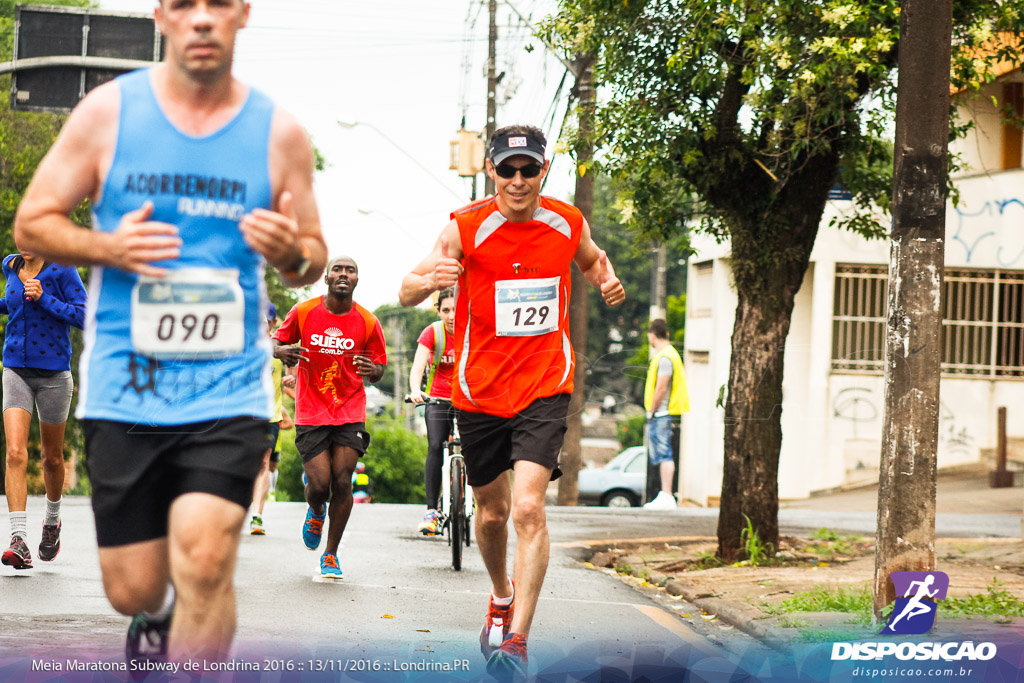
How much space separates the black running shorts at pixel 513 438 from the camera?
553 centimetres

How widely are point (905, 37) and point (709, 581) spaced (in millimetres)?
4054

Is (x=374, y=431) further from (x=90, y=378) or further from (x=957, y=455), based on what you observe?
(x=90, y=378)

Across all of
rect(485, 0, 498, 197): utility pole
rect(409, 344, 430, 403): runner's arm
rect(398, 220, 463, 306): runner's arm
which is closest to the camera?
rect(398, 220, 463, 306): runner's arm

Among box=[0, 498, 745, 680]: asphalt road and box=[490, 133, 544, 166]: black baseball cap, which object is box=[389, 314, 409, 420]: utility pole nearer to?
box=[0, 498, 745, 680]: asphalt road

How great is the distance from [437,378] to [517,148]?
5.17 m

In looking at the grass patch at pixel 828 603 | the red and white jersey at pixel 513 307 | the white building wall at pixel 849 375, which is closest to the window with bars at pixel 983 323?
the white building wall at pixel 849 375

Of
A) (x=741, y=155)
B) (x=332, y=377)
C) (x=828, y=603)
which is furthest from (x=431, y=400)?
(x=828, y=603)

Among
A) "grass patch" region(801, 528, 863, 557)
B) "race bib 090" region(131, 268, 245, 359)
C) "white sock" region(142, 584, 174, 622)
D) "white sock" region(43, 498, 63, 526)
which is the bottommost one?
"grass patch" region(801, 528, 863, 557)

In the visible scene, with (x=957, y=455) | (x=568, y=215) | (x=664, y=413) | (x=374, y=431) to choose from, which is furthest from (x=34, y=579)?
(x=374, y=431)

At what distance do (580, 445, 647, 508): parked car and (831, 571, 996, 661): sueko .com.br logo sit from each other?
68.2ft

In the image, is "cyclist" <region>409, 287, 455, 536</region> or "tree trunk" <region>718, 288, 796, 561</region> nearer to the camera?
"tree trunk" <region>718, 288, 796, 561</region>

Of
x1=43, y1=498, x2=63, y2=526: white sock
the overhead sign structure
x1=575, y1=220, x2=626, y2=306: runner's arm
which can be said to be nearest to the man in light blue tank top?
x1=575, y1=220, x2=626, y2=306: runner's arm

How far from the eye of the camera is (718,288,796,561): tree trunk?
9891 millimetres

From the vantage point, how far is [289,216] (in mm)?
3584
